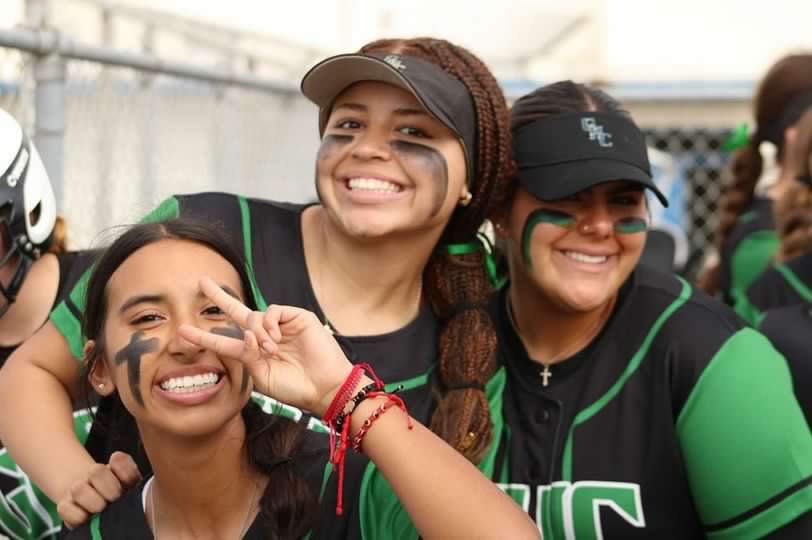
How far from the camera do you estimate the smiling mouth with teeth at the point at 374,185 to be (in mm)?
3055

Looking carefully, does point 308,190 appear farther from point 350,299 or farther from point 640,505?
point 640,505

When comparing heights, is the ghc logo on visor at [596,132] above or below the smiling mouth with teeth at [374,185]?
above

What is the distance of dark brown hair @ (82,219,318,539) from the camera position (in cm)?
242

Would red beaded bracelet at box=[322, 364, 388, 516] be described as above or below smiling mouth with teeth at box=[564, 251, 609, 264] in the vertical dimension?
below

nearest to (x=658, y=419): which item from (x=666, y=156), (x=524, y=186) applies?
(x=524, y=186)

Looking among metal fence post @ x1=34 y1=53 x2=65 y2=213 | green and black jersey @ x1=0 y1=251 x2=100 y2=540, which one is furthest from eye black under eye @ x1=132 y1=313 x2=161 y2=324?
metal fence post @ x1=34 y1=53 x2=65 y2=213

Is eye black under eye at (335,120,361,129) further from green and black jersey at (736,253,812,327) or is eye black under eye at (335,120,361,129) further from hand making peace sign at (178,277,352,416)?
green and black jersey at (736,253,812,327)

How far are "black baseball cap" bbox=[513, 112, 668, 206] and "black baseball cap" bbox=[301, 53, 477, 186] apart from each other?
17 centimetres

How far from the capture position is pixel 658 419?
2959 millimetres

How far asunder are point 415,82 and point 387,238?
42cm

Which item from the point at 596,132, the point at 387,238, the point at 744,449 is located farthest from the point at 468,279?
the point at 744,449

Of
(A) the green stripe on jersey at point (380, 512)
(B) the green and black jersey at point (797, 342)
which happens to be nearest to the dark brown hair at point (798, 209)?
(B) the green and black jersey at point (797, 342)

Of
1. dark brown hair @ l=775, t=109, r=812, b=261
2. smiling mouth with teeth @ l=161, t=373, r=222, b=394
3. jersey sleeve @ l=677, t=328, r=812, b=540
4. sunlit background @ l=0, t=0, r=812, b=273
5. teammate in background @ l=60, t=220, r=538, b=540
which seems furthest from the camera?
sunlit background @ l=0, t=0, r=812, b=273

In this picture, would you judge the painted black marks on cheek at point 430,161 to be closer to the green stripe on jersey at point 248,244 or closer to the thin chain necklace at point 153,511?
the green stripe on jersey at point 248,244
